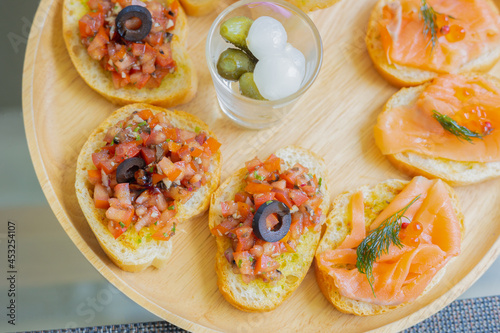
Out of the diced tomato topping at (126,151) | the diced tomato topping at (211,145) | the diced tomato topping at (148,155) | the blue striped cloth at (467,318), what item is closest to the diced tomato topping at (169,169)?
the diced tomato topping at (148,155)

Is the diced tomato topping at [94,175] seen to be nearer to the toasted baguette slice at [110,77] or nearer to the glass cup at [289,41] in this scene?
the toasted baguette slice at [110,77]

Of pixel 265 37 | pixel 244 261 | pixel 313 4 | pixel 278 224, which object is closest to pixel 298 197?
pixel 278 224

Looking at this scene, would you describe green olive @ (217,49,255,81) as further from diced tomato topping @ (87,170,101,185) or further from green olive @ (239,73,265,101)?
diced tomato topping @ (87,170,101,185)

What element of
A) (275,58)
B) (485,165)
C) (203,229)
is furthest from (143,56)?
(485,165)

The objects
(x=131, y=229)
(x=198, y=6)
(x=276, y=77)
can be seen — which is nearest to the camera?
(x=276, y=77)

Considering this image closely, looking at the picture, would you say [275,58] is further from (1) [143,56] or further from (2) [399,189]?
(2) [399,189]

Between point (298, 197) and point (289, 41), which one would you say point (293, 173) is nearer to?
point (298, 197)

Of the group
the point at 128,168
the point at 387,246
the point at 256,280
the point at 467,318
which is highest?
the point at 387,246
